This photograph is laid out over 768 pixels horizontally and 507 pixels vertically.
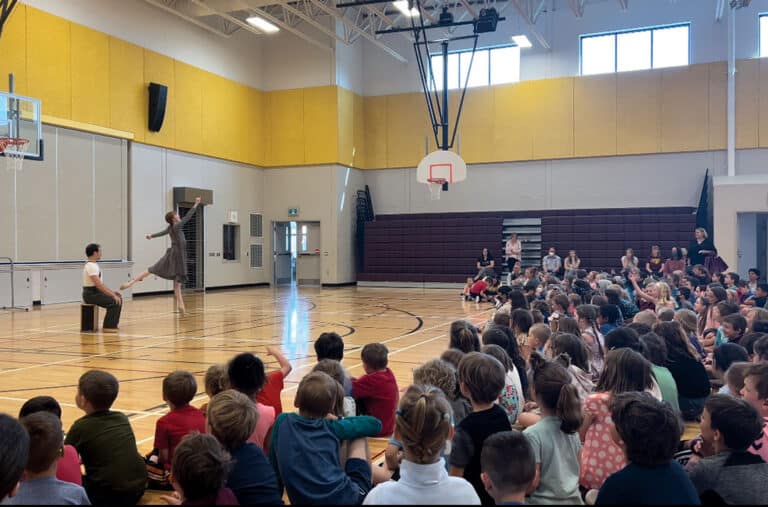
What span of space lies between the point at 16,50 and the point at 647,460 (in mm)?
15137

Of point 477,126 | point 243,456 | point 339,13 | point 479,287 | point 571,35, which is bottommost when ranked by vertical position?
point 479,287

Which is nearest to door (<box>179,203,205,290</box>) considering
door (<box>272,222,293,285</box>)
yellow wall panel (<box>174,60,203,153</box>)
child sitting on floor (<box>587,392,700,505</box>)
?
yellow wall panel (<box>174,60,203,153</box>)

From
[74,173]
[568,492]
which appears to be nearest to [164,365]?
[568,492]

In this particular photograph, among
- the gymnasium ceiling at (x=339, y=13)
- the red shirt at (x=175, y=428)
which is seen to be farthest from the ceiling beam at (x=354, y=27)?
the red shirt at (x=175, y=428)

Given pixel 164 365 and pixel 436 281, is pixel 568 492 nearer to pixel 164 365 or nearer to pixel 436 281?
pixel 164 365

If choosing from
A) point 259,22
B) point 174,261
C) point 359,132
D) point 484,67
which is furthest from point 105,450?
point 359,132

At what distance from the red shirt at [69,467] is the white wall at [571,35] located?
63.7ft

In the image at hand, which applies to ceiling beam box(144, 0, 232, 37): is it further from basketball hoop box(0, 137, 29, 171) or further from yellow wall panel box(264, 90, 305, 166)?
basketball hoop box(0, 137, 29, 171)

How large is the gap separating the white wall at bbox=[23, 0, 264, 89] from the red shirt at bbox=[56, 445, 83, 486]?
14.2m

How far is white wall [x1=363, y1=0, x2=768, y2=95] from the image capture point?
1841 centimetres

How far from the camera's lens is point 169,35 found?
1805 cm

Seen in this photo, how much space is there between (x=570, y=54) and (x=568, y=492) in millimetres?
19165

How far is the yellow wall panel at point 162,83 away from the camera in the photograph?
56.7ft

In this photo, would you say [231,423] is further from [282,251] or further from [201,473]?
[282,251]
